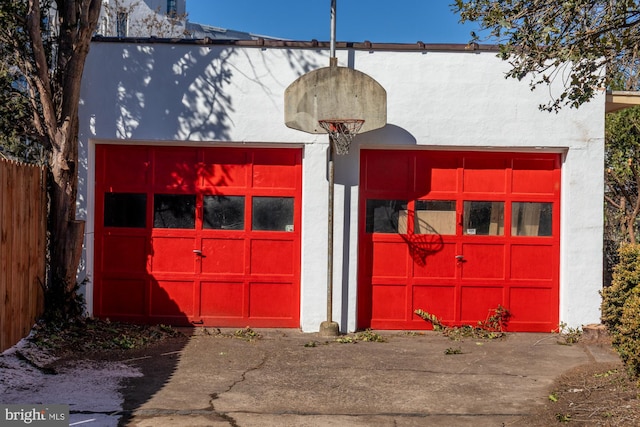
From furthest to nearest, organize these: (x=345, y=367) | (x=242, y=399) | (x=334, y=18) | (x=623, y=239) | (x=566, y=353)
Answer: (x=623, y=239)
(x=334, y=18)
(x=566, y=353)
(x=345, y=367)
(x=242, y=399)

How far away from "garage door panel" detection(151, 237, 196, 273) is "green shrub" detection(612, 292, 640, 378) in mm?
6086

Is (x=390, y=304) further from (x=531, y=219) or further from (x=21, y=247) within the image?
(x=21, y=247)

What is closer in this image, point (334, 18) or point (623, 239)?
point (334, 18)

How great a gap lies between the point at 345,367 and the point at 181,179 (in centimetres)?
388

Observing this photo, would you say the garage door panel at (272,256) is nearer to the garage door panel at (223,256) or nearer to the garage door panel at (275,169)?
the garage door panel at (223,256)

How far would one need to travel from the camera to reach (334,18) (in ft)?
34.2

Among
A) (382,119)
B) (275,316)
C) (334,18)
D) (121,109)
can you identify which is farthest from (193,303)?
(334,18)

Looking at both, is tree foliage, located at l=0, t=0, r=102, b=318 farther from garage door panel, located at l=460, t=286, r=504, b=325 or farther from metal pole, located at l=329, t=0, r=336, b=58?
garage door panel, located at l=460, t=286, r=504, b=325

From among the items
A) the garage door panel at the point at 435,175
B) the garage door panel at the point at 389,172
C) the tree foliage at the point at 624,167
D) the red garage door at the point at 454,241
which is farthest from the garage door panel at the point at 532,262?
the tree foliage at the point at 624,167

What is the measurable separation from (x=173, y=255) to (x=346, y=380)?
153 inches

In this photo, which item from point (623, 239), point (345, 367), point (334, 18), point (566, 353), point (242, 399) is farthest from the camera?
point (623, 239)

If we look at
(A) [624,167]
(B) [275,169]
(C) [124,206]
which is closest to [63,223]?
(C) [124,206]

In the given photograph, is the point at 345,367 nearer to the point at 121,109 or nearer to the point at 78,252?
the point at 78,252

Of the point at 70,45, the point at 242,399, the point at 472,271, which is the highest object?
the point at 70,45
